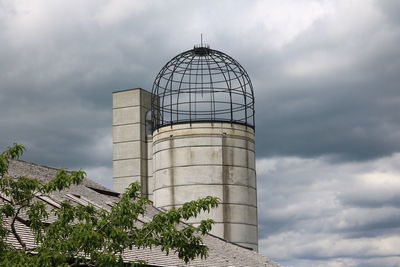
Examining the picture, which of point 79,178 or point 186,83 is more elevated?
point 186,83

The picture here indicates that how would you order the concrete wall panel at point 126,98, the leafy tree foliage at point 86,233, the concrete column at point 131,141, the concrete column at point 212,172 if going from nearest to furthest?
1. the leafy tree foliage at point 86,233
2. the concrete column at point 212,172
3. the concrete column at point 131,141
4. the concrete wall panel at point 126,98

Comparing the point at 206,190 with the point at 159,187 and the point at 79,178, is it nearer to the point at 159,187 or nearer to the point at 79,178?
the point at 159,187

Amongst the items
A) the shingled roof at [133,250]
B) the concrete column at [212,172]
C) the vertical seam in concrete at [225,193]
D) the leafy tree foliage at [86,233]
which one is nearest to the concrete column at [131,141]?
the concrete column at [212,172]

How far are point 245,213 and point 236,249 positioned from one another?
28.0ft

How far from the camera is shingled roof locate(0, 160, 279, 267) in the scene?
26.0 metres

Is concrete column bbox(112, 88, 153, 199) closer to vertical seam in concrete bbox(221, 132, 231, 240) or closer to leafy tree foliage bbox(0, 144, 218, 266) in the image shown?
vertical seam in concrete bbox(221, 132, 231, 240)

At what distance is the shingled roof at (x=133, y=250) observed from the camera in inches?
1025

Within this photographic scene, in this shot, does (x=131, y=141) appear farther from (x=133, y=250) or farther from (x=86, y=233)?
(x=86, y=233)

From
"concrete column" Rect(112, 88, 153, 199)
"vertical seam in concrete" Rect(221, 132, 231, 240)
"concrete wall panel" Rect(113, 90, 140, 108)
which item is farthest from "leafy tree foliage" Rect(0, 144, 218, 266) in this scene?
"concrete wall panel" Rect(113, 90, 140, 108)

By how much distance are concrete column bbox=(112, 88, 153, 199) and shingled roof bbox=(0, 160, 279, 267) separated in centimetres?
1313

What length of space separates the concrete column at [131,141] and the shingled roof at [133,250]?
13.1m

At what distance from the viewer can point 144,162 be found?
175ft

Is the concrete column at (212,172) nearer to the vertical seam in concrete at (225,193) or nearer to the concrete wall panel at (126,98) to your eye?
the vertical seam in concrete at (225,193)

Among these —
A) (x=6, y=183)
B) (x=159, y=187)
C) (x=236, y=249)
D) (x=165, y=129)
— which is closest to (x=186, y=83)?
(x=165, y=129)
